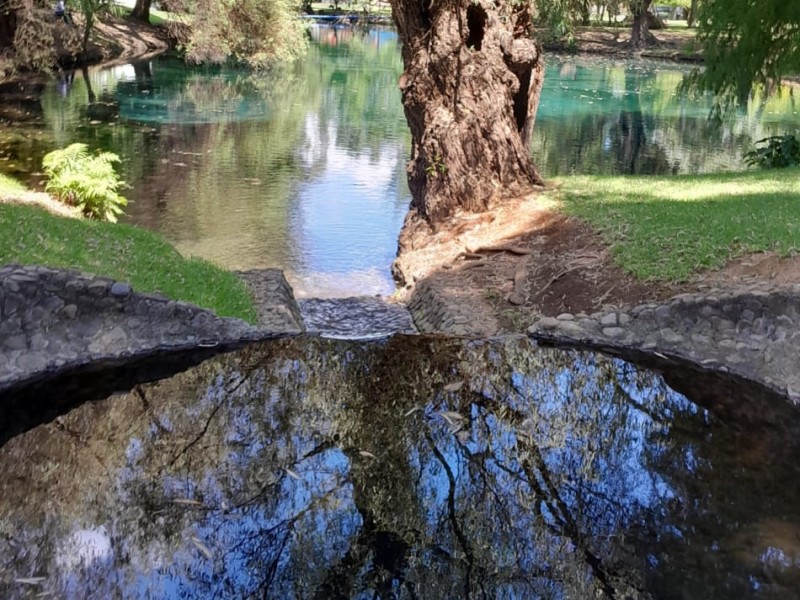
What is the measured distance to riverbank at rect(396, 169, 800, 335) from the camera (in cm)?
851

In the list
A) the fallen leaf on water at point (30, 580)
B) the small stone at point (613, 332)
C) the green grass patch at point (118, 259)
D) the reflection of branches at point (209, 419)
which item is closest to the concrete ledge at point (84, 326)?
the green grass patch at point (118, 259)

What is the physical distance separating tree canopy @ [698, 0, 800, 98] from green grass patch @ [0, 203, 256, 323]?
1048cm

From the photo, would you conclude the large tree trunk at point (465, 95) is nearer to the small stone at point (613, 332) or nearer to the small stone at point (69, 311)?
the small stone at point (613, 332)

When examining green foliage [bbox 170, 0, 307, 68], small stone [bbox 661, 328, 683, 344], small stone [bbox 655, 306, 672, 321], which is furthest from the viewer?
green foliage [bbox 170, 0, 307, 68]

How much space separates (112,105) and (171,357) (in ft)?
66.1

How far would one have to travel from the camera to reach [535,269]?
9922 mm

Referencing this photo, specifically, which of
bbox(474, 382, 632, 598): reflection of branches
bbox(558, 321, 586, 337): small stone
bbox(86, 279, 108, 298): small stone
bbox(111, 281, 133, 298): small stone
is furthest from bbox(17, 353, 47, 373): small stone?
bbox(558, 321, 586, 337): small stone

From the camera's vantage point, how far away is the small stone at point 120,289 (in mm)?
7250

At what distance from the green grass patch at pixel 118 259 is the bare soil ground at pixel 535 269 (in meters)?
2.77

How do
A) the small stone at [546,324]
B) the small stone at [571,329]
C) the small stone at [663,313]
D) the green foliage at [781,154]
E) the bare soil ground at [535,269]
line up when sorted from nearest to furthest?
the small stone at [663,313], the small stone at [571,329], the small stone at [546,324], the bare soil ground at [535,269], the green foliage at [781,154]

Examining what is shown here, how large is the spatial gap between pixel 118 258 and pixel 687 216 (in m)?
6.42

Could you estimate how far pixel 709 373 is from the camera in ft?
23.8

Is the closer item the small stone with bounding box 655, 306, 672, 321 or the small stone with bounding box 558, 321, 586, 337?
the small stone with bounding box 655, 306, 672, 321

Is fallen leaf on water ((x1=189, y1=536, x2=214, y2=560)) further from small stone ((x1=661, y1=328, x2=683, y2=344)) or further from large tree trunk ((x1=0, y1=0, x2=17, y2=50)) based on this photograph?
large tree trunk ((x1=0, y1=0, x2=17, y2=50))
